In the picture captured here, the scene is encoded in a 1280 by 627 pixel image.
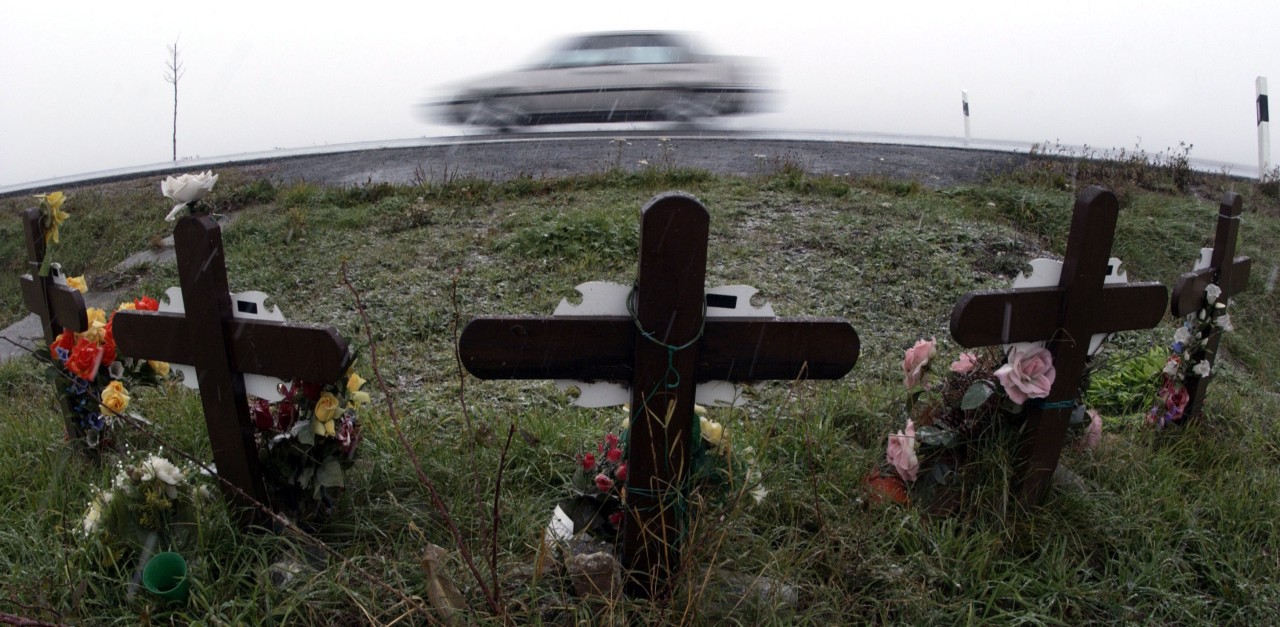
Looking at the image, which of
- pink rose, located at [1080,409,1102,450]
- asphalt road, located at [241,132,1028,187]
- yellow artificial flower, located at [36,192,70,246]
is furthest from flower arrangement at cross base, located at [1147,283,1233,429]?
asphalt road, located at [241,132,1028,187]

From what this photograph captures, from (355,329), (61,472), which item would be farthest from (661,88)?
(61,472)

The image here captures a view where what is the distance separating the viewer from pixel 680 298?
2062 mm

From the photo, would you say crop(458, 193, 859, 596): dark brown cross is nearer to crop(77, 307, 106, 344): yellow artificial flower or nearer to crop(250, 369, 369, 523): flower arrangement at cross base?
crop(250, 369, 369, 523): flower arrangement at cross base

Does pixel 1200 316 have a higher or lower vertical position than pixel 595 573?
higher

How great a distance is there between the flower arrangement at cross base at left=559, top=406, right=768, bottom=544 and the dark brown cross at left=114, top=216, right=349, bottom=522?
0.75 m

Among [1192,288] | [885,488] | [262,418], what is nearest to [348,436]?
[262,418]

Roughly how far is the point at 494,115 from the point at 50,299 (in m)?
10.2

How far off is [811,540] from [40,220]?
9.16ft

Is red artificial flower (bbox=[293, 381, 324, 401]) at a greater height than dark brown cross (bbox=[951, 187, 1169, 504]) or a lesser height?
lesser

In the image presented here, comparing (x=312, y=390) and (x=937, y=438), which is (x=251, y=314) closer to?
(x=312, y=390)

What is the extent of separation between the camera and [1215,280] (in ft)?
11.3

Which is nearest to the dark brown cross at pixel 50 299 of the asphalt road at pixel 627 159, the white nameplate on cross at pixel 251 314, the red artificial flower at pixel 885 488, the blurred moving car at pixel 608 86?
the white nameplate on cross at pixel 251 314

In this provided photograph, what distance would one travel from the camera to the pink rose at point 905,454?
271 centimetres

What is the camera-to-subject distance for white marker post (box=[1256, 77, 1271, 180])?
10023mm
